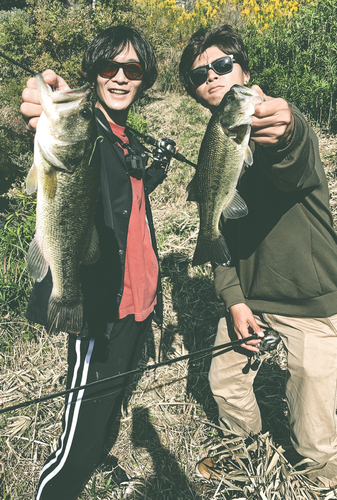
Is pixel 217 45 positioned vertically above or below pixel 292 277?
above

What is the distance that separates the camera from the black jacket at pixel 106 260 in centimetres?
201

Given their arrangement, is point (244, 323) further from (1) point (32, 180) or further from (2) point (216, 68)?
(2) point (216, 68)

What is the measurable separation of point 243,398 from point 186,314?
174 cm

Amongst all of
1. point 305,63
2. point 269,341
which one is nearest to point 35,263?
point 269,341

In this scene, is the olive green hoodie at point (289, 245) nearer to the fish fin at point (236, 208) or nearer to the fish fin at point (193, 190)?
the fish fin at point (236, 208)

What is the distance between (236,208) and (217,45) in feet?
4.77

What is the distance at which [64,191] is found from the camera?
144cm

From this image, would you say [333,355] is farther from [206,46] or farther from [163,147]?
[206,46]

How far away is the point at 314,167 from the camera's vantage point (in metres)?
1.78

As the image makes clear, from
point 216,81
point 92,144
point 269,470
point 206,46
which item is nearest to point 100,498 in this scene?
point 269,470

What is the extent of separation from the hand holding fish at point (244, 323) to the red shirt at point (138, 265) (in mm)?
607

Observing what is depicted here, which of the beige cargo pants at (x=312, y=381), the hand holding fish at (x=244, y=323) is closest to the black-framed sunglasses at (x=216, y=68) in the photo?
the hand holding fish at (x=244, y=323)

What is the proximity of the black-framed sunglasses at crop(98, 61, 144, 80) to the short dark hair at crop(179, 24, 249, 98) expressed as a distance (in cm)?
41

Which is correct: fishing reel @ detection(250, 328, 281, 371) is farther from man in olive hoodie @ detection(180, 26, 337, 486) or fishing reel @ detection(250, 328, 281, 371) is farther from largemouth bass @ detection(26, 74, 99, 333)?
largemouth bass @ detection(26, 74, 99, 333)
